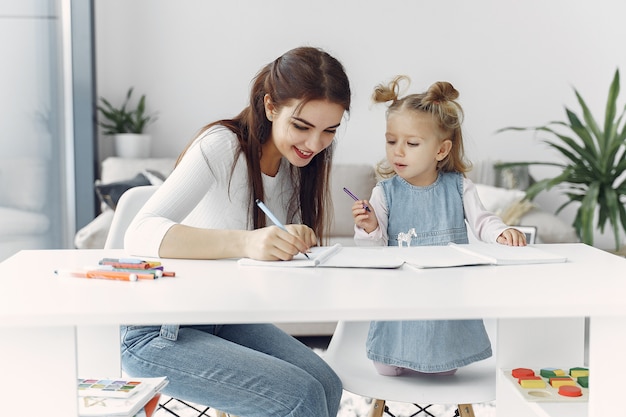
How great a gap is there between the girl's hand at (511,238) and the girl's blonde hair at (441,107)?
9.0 inches

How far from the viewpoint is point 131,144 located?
4316 mm

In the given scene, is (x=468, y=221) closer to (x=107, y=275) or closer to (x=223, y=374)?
(x=223, y=374)

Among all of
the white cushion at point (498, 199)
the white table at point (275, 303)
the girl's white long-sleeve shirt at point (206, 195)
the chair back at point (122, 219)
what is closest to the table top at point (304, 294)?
the white table at point (275, 303)

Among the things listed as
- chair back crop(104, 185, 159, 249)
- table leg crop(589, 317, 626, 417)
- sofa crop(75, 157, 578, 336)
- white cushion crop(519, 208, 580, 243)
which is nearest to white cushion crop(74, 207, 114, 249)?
sofa crop(75, 157, 578, 336)

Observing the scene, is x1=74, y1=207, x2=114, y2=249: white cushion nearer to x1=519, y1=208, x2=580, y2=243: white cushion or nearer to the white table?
x1=519, y1=208, x2=580, y2=243: white cushion

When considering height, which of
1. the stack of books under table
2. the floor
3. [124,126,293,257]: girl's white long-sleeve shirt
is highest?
[124,126,293,257]: girl's white long-sleeve shirt

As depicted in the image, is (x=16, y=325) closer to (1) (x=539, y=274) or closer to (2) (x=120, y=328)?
(2) (x=120, y=328)

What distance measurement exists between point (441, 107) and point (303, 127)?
14.2 inches

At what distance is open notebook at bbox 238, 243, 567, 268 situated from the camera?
132cm

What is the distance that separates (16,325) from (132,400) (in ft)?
1.14

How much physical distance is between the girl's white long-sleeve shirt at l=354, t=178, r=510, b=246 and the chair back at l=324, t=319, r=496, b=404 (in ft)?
0.77

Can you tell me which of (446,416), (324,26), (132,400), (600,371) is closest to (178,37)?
(324,26)

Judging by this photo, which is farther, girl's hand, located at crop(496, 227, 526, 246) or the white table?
girl's hand, located at crop(496, 227, 526, 246)

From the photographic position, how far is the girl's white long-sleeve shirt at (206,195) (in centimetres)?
143
